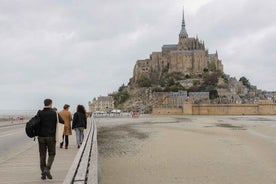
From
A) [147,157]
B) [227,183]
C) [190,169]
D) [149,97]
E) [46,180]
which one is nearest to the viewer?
[46,180]

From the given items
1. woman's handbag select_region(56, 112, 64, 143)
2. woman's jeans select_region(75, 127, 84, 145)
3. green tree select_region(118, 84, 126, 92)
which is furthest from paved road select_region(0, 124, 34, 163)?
green tree select_region(118, 84, 126, 92)

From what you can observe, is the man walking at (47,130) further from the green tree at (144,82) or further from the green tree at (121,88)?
the green tree at (121,88)

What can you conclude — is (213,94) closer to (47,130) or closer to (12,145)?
(12,145)

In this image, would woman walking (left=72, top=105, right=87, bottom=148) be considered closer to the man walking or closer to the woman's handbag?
the woman's handbag

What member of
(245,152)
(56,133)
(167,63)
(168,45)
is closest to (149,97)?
(167,63)

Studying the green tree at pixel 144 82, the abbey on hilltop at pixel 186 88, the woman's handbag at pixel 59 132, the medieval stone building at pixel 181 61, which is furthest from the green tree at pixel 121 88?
the woman's handbag at pixel 59 132

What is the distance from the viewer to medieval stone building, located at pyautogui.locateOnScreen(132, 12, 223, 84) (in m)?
138

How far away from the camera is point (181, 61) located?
13938 cm

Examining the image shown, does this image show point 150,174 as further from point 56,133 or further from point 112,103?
point 112,103

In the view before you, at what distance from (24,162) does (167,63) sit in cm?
13667

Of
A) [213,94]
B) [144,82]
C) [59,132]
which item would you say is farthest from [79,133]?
[144,82]

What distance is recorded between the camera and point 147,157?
13984 millimetres

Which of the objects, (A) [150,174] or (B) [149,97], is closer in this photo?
(A) [150,174]

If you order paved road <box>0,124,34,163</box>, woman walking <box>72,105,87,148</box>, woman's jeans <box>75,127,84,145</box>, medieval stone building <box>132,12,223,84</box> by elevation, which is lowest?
paved road <box>0,124,34,163</box>
